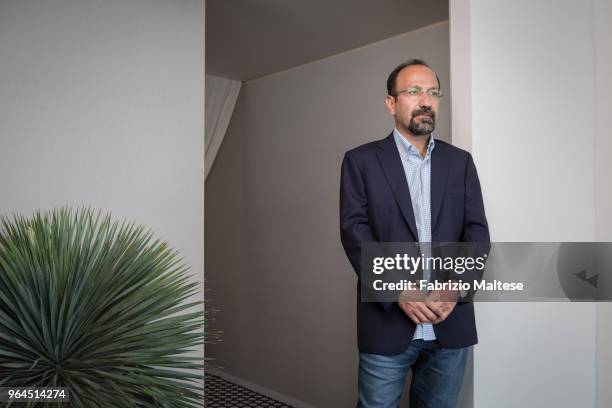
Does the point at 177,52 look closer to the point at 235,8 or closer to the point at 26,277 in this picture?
the point at 235,8

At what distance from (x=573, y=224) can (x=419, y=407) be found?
3.86 feet

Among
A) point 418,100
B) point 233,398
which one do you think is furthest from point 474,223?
point 233,398

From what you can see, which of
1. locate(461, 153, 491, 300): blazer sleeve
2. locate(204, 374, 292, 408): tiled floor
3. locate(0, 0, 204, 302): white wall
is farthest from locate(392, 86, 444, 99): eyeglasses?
locate(204, 374, 292, 408): tiled floor

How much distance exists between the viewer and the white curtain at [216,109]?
522 cm

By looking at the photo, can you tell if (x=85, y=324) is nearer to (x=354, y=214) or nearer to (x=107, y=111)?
(x=354, y=214)

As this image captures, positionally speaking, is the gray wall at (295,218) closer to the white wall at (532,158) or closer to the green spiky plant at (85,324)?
the white wall at (532,158)

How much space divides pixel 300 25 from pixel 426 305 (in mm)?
2311

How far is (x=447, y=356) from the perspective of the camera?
227cm

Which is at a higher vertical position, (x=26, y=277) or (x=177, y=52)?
(x=177, y=52)

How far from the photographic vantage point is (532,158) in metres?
2.78

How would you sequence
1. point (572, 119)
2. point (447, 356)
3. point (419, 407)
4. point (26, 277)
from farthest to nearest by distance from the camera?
point (572, 119) < point (419, 407) < point (447, 356) < point (26, 277)

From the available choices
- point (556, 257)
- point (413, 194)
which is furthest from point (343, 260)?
point (413, 194)

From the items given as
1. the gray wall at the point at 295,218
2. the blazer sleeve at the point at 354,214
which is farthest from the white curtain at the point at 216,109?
the blazer sleeve at the point at 354,214

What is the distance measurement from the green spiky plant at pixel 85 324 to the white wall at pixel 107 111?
0.95m
